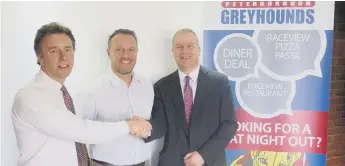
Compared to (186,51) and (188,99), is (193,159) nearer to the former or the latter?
(188,99)

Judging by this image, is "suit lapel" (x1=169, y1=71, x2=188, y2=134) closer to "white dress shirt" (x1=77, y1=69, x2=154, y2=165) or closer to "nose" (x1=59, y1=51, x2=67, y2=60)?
"white dress shirt" (x1=77, y1=69, x2=154, y2=165)

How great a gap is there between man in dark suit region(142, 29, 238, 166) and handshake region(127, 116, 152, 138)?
0.03 m

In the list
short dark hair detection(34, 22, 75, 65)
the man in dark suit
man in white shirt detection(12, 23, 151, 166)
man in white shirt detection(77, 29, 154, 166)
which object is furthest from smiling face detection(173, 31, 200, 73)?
short dark hair detection(34, 22, 75, 65)

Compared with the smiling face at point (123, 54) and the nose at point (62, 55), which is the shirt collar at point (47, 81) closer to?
the nose at point (62, 55)

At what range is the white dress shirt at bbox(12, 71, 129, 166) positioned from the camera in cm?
129

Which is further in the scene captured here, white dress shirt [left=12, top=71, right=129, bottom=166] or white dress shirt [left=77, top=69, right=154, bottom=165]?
white dress shirt [left=77, top=69, right=154, bottom=165]

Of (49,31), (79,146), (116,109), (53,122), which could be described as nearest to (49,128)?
(53,122)

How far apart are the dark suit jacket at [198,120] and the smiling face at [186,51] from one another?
0.04 metres

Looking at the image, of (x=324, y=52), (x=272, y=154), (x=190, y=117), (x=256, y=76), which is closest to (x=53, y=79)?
(x=190, y=117)

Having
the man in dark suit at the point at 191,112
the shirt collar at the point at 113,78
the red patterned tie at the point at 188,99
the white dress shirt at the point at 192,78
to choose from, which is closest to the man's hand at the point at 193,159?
the man in dark suit at the point at 191,112

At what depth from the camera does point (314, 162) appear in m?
1.43

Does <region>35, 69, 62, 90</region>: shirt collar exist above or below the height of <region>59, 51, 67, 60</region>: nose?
below

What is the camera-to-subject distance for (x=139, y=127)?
4.51 feet

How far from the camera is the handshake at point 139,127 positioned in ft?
4.48
